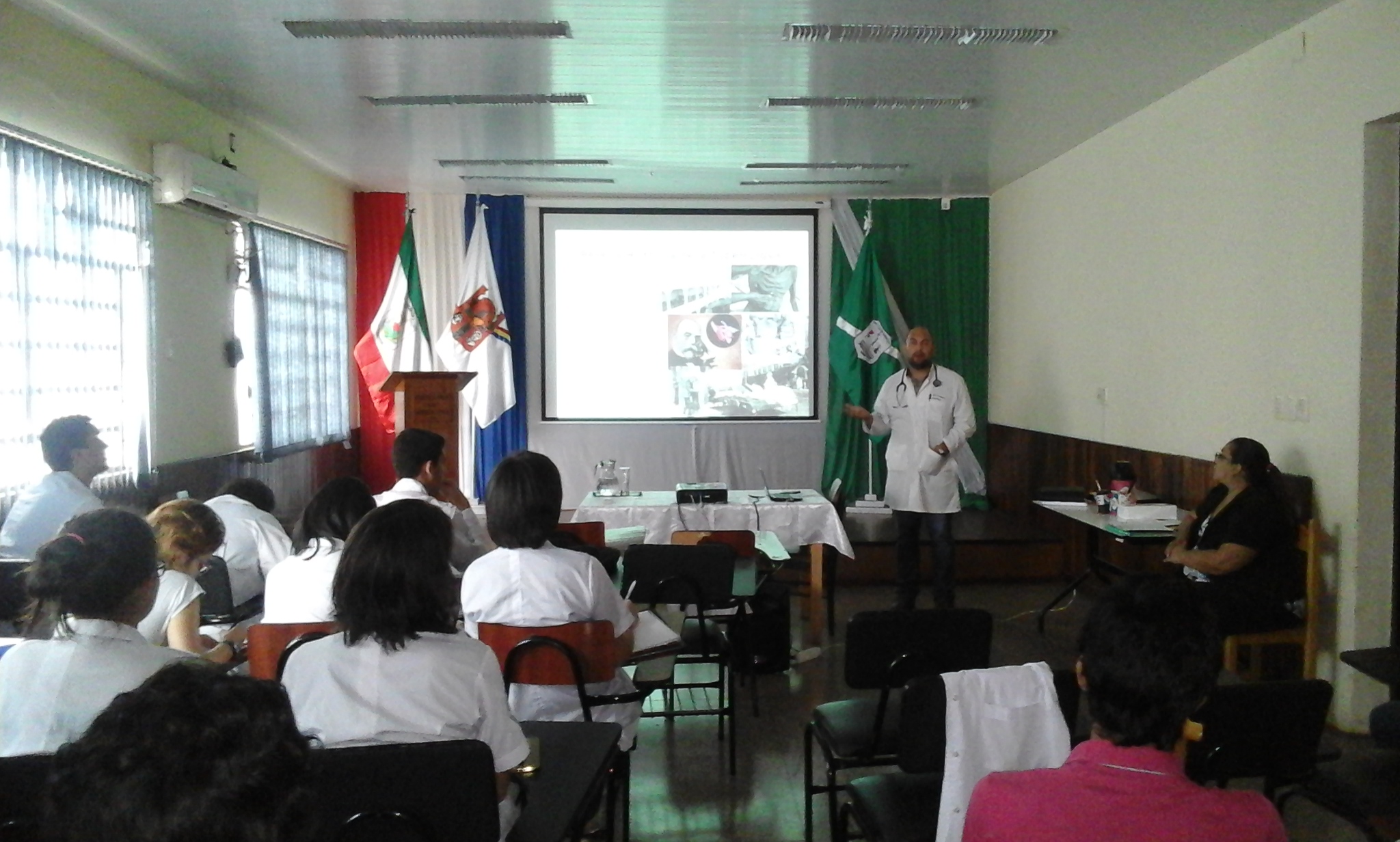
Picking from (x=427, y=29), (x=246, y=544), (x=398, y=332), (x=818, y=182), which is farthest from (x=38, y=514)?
(x=818, y=182)

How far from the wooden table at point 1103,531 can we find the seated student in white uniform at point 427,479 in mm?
2809

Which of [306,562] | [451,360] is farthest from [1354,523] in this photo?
[451,360]

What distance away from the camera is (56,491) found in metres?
3.72

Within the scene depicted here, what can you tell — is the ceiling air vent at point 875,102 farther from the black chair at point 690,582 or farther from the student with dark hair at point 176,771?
the student with dark hair at point 176,771

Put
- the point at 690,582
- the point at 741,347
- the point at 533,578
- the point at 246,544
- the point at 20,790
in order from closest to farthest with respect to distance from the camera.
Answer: the point at 20,790 < the point at 533,578 < the point at 690,582 < the point at 246,544 < the point at 741,347

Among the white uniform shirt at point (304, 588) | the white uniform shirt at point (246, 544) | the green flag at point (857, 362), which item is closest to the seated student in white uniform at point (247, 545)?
the white uniform shirt at point (246, 544)

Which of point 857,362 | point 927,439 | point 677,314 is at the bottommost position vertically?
point 927,439

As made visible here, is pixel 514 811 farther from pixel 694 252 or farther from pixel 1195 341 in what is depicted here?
pixel 694 252

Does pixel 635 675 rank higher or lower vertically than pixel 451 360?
lower

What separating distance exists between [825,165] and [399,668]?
608 centimetres

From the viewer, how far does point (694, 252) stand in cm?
828

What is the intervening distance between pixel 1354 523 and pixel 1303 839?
4.77 ft

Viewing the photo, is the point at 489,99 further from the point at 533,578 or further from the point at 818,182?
the point at 533,578

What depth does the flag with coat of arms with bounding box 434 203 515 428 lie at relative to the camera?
8070 millimetres
